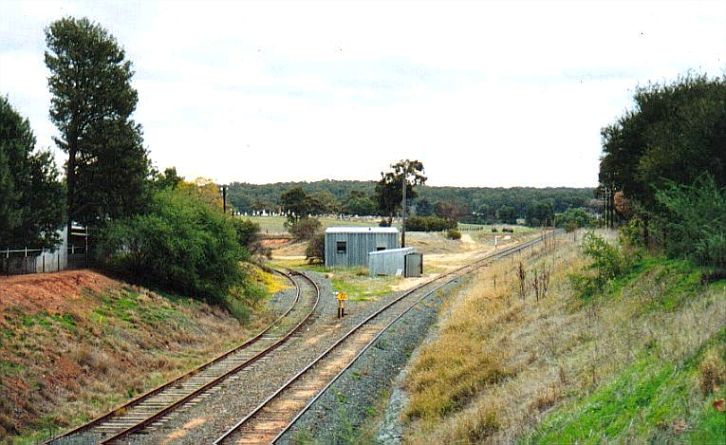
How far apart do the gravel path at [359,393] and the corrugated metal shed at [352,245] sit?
3167 cm

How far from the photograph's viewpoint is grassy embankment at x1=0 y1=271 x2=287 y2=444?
1616 cm

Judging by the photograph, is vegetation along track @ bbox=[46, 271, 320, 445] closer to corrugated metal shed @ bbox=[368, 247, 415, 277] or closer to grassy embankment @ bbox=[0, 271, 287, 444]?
grassy embankment @ bbox=[0, 271, 287, 444]

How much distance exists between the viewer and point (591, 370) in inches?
488

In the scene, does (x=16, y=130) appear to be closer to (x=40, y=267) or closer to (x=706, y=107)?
(x=40, y=267)

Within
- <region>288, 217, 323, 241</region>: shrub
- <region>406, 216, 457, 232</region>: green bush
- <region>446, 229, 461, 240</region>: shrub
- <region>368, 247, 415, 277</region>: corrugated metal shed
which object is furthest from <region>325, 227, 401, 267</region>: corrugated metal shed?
<region>406, 216, 457, 232</region>: green bush

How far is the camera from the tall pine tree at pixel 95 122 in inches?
1251

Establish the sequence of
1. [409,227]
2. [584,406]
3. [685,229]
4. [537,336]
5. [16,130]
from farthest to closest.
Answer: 1. [409,227]
2. [16,130]
3. [537,336]
4. [685,229]
5. [584,406]

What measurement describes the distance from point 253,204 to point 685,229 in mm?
165470

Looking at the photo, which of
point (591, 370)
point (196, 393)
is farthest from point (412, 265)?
point (591, 370)

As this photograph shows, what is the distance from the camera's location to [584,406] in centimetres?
1030

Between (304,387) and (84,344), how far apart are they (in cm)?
701

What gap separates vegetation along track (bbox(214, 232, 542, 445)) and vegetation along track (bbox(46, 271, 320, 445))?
2030 mm

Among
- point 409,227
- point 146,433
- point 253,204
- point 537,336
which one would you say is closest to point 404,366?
point 537,336

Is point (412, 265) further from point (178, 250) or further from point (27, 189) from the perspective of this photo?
point (27, 189)
